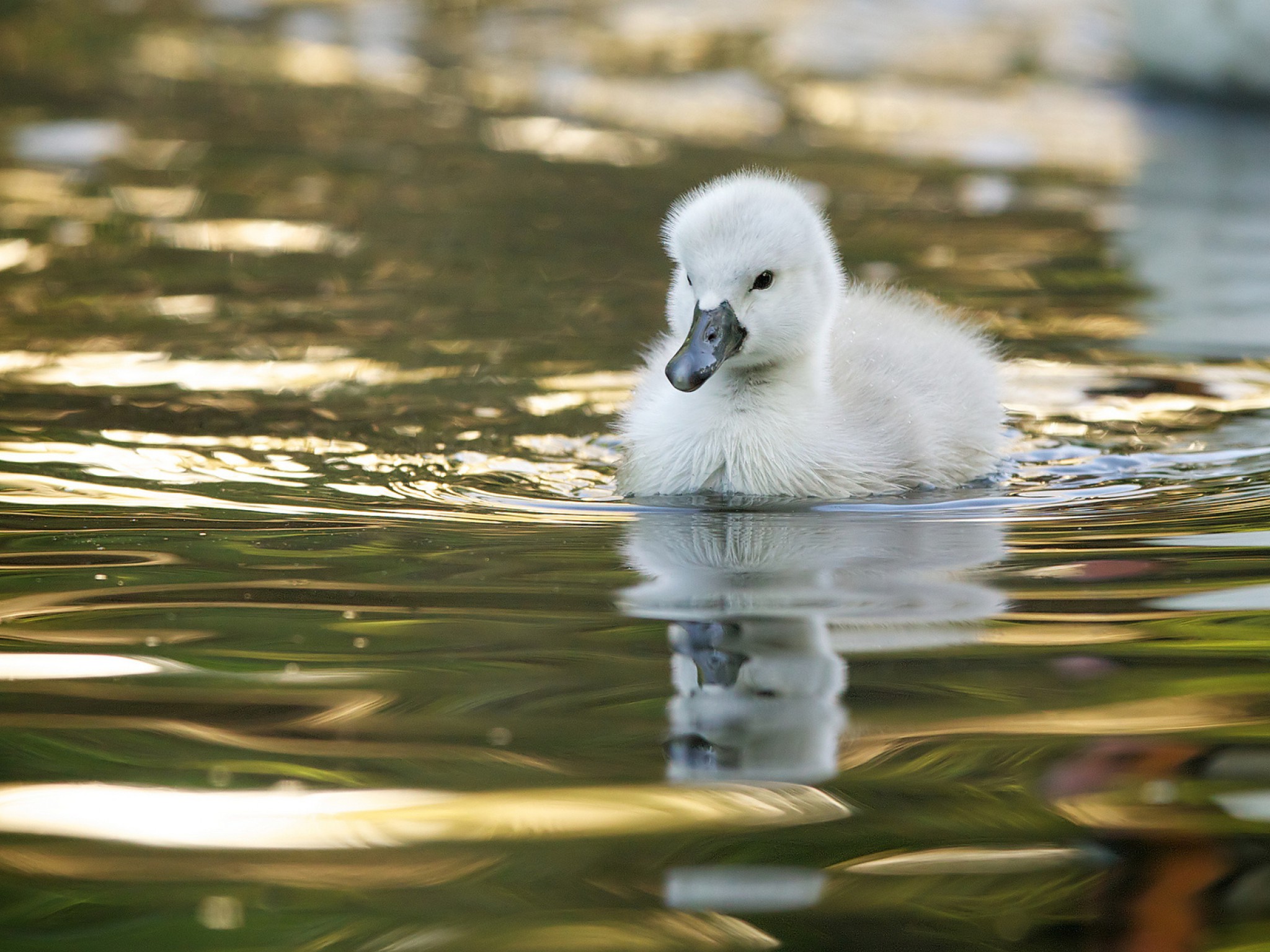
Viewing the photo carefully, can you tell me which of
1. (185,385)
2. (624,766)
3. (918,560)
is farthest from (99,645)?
(185,385)

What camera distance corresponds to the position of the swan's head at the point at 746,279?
4.48 metres

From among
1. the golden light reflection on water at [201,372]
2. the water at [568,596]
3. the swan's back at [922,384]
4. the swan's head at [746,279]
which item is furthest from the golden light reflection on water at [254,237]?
the swan's head at [746,279]

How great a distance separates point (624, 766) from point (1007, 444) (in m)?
2.90

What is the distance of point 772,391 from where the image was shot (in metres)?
4.79

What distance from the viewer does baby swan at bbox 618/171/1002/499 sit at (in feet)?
14.8

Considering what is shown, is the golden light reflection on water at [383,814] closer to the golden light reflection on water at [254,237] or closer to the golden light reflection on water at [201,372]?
the golden light reflection on water at [201,372]

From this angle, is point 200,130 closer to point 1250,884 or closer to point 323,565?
point 323,565

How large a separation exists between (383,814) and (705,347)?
7.03 feet

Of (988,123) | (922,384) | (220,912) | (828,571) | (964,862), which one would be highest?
(988,123)

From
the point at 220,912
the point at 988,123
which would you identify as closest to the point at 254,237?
the point at 988,123

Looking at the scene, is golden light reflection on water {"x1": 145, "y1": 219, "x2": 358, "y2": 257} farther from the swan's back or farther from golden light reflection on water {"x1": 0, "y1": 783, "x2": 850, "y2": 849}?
golden light reflection on water {"x1": 0, "y1": 783, "x2": 850, "y2": 849}

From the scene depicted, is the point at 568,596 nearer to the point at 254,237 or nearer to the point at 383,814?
the point at 383,814

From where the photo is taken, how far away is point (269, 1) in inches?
540

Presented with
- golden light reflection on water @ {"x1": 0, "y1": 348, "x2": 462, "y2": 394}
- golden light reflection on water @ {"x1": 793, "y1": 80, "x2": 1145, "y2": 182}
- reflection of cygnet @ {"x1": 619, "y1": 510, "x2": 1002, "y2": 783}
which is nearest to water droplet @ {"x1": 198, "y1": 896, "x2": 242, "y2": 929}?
reflection of cygnet @ {"x1": 619, "y1": 510, "x2": 1002, "y2": 783}
